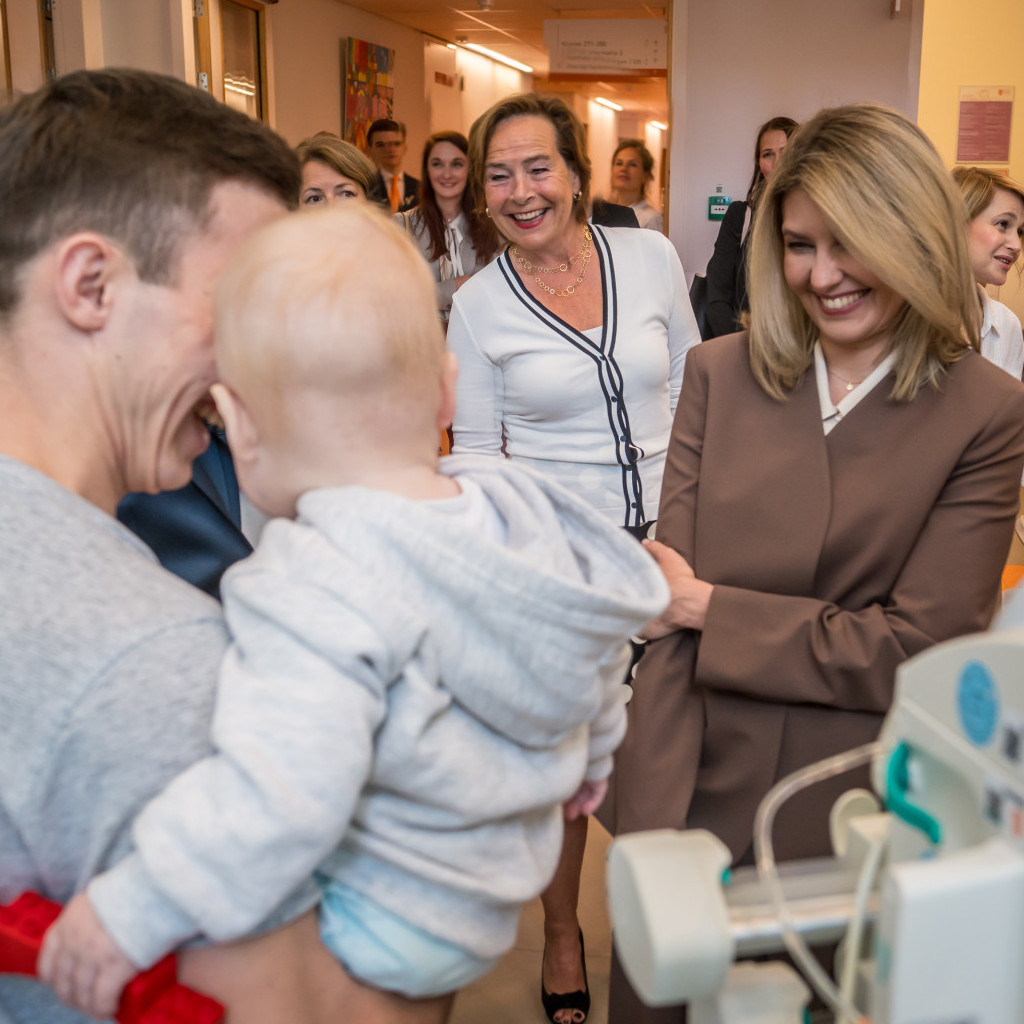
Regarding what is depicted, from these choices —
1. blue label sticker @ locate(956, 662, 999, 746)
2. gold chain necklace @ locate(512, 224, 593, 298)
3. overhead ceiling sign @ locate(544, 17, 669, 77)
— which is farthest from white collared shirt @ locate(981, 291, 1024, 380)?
overhead ceiling sign @ locate(544, 17, 669, 77)

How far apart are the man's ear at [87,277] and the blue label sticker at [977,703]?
804 millimetres

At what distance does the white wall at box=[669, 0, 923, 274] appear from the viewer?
7.00 metres

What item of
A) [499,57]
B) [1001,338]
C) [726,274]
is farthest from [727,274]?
[499,57]

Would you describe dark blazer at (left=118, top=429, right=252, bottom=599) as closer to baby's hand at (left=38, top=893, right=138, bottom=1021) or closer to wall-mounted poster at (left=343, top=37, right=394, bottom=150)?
baby's hand at (left=38, top=893, right=138, bottom=1021)

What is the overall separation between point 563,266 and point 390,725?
2143 millimetres

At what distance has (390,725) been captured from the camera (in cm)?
88

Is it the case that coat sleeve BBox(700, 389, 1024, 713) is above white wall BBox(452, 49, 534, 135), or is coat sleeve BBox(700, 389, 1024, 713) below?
below

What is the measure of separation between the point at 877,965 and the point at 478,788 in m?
0.37

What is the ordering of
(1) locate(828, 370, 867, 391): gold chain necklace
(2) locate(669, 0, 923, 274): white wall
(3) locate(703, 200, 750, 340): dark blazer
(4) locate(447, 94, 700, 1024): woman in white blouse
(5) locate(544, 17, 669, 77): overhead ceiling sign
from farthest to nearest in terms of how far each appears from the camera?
(5) locate(544, 17, 669, 77): overhead ceiling sign < (2) locate(669, 0, 923, 274): white wall < (3) locate(703, 200, 750, 340): dark blazer < (4) locate(447, 94, 700, 1024): woman in white blouse < (1) locate(828, 370, 867, 391): gold chain necklace

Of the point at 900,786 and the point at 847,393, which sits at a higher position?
the point at 847,393

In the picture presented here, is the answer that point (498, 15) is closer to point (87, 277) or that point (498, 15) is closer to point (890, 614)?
point (890, 614)

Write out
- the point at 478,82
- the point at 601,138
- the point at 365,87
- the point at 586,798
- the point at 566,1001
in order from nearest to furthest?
1. the point at 586,798
2. the point at 566,1001
3. the point at 365,87
4. the point at 478,82
5. the point at 601,138

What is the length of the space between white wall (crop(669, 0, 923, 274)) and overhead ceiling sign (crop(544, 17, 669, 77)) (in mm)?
2229

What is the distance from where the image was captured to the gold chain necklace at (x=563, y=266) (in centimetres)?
276
